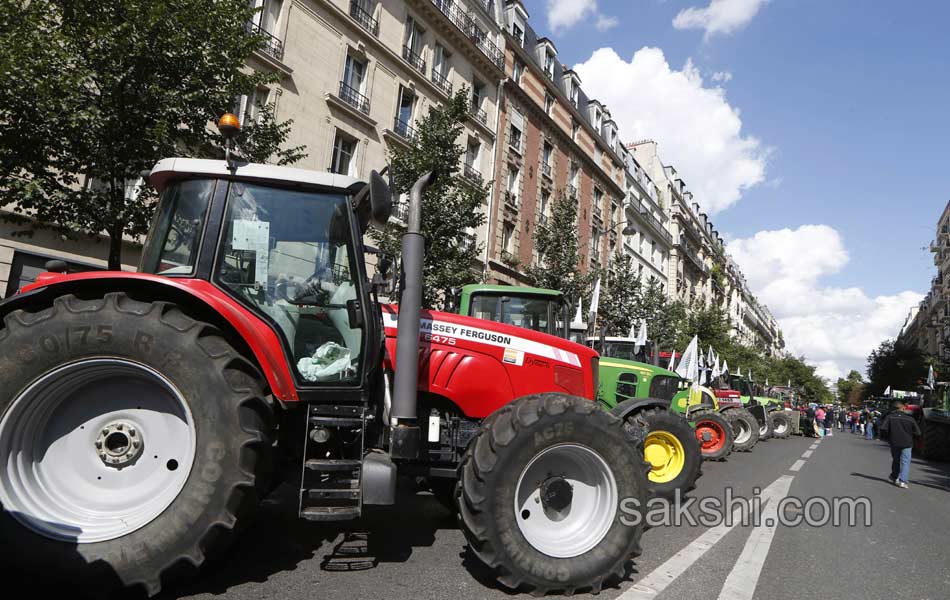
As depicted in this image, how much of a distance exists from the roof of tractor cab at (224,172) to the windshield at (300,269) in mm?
73

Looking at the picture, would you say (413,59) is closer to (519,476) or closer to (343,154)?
(343,154)

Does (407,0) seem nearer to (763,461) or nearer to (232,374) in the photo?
(763,461)

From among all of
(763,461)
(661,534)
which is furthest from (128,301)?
(763,461)

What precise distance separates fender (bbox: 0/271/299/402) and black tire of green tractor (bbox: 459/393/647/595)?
4.01ft

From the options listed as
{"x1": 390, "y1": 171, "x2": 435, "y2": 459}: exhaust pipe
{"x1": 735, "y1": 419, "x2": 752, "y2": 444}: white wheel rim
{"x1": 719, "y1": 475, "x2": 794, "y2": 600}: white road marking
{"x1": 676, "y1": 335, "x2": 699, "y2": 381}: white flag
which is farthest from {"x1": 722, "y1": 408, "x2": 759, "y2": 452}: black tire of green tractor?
{"x1": 390, "y1": 171, "x2": 435, "y2": 459}: exhaust pipe

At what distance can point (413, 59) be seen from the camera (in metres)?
21.2

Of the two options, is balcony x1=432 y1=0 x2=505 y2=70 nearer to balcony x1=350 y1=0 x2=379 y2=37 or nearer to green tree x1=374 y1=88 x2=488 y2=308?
balcony x1=350 y1=0 x2=379 y2=37

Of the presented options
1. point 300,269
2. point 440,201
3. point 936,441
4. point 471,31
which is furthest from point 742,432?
point 471,31

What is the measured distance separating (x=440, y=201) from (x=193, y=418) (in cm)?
1136

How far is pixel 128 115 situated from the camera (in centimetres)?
730

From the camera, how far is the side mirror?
332cm

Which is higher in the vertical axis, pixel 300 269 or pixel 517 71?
pixel 517 71

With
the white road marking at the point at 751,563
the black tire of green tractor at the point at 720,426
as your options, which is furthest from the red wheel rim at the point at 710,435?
the white road marking at the point at 751,563

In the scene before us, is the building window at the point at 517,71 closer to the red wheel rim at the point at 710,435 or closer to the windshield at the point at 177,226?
the red wheel rim at the point at 710,435
